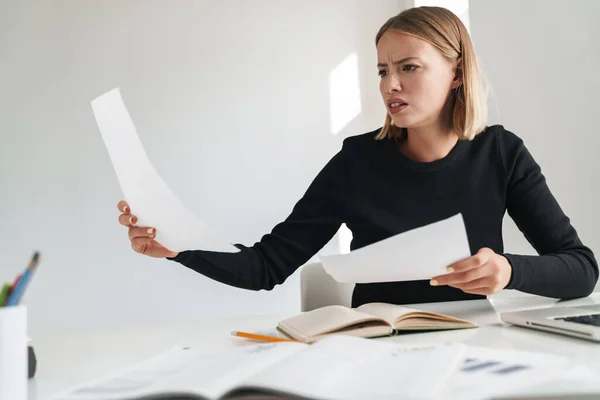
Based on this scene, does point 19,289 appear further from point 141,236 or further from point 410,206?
point 410,206

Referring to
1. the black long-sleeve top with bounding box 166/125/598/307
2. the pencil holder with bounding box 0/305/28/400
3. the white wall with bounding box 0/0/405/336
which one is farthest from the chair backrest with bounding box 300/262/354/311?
the white wall with bounding box 0/0/405/336

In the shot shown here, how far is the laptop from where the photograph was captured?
2.85 ft

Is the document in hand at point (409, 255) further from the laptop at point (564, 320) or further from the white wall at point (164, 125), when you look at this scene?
the white wall at point (164, 125)

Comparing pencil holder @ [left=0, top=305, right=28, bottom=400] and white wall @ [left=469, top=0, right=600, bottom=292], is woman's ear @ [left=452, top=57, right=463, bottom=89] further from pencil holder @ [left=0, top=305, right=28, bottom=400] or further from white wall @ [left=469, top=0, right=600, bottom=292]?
pencil holder @ [left=0, top=305, right=28, bottom=400]

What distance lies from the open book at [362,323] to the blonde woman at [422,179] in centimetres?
41

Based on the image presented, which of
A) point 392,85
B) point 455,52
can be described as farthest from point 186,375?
point 455,52

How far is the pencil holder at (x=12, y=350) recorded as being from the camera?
0.57m

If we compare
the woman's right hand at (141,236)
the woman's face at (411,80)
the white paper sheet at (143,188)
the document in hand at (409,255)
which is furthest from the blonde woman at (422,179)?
the document in hand at (409,255)

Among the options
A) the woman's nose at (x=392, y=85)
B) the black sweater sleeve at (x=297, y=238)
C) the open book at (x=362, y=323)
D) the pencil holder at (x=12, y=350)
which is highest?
the woman's nose at (x=392, y=85)

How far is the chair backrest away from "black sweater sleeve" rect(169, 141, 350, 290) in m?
0.03

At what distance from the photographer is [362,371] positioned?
604mm

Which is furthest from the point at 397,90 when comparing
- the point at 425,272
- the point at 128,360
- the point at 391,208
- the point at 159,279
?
the point at 159,279

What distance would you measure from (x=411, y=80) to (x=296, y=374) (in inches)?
42.4

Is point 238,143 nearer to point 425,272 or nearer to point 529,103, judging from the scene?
point 529,103
